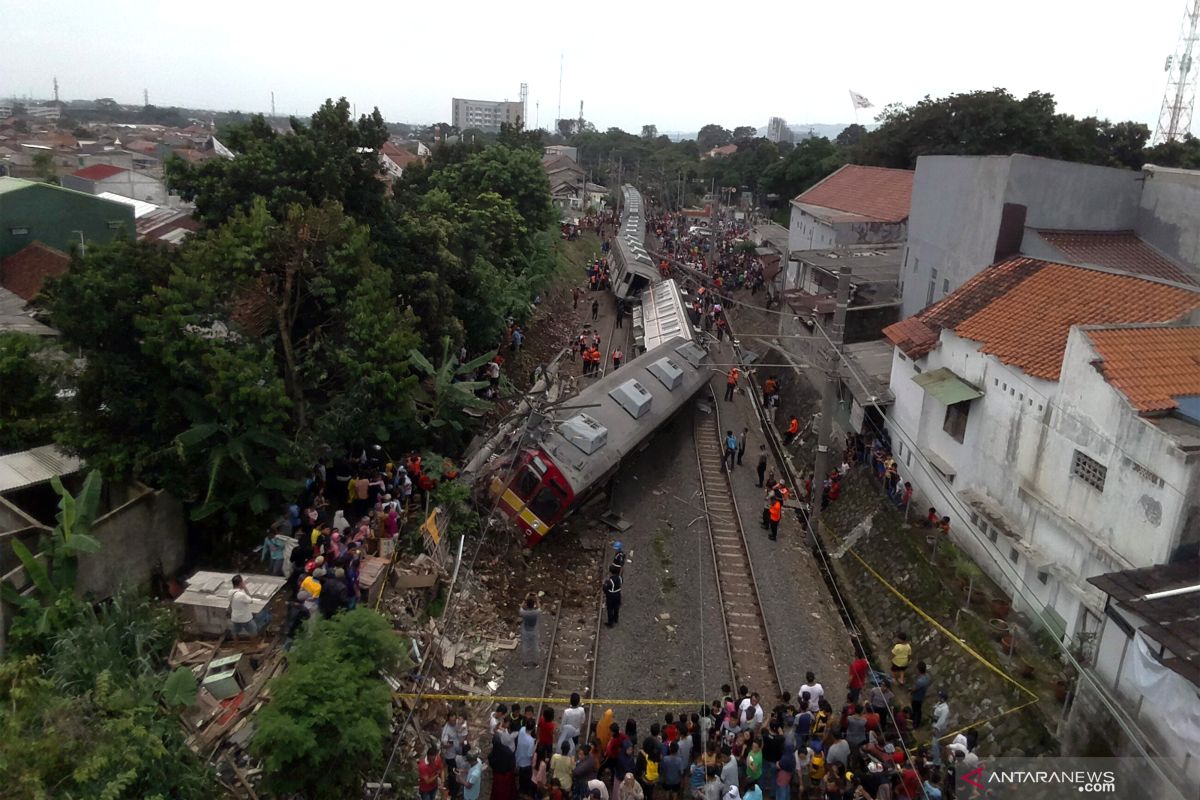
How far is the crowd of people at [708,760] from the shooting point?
10.4m

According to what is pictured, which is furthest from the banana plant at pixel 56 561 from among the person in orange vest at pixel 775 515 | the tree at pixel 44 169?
the tree at pixel 44 169

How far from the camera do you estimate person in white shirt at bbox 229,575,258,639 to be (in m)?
12.4

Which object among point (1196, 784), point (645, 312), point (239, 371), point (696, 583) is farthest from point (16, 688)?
point (645, 312)

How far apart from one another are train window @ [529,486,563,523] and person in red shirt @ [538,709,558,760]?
5735 millimetres

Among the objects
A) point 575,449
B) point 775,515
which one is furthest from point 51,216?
point 775,515

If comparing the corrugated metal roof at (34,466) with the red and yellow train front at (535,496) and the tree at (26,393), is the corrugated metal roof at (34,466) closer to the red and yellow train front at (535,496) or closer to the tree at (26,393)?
the tree at (26,393)

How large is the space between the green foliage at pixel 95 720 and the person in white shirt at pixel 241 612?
100 cm

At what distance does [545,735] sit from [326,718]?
3.09 meters

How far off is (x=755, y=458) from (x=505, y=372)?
8.43m

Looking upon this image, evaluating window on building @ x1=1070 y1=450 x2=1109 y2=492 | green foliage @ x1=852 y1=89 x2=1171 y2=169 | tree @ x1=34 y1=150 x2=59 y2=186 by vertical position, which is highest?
green foliage @ x1=852 y1=89 x2=1171 y2=169

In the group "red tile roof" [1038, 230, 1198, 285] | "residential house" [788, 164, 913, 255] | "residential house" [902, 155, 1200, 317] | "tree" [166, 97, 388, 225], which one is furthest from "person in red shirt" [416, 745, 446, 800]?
"residential house" [788, 164, 913, 255]

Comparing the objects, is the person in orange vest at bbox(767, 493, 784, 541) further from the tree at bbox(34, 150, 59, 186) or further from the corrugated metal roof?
the tree at bbox(34, 150, 59, 186)

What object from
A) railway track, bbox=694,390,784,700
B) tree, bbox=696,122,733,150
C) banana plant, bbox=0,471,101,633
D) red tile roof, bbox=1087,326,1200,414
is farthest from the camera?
tree, bbox=696,122,733,150

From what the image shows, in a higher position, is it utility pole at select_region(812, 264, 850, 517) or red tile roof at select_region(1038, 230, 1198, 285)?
red tile roof at select_region(1038, 230, 1198, 285)
